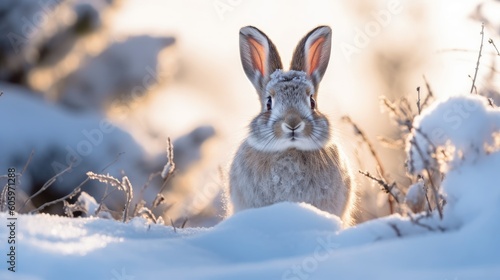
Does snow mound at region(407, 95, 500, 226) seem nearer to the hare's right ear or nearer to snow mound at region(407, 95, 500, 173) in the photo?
snow mound at region(407, 95, 500, 173)

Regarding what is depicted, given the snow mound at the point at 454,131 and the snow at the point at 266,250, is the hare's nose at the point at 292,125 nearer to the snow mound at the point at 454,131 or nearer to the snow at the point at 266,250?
the snow at the point at 266,250

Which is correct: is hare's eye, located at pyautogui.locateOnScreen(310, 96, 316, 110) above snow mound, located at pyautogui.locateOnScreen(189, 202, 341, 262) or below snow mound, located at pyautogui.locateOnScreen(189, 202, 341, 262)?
above

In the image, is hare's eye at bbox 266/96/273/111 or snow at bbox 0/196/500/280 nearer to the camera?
snow at bbox 0/196/500/280

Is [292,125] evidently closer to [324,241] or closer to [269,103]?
[269,103]

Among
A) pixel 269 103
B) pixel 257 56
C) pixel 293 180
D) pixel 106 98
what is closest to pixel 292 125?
pixel 293 180

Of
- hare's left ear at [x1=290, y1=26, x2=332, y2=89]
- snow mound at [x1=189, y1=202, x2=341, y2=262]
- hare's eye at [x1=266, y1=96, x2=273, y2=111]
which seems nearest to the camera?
snow mound at [x1=189, y1=202, x2=341, y2=262]

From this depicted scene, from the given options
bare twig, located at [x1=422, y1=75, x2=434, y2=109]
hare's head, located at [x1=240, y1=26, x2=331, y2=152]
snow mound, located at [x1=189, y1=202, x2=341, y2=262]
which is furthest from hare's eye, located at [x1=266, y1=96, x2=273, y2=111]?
snow mound, located at [x1=189, y1=202, x2=341, y2=262]

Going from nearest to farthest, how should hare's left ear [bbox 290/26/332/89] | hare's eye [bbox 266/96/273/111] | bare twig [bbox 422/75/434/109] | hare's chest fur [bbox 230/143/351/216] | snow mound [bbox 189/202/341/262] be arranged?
snow mound [bbox 189/202/341/262] → bare twig [bbox 422/75/434/109] → hare's chest fur [bbox 230/143/351/216] → hare's eye [bbox 266/96/273/111] → hare's left ear [bbox 290/26/332/89]

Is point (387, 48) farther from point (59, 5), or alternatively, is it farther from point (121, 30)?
point (59, 5)
